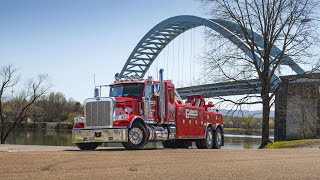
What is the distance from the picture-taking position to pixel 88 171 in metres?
7.89

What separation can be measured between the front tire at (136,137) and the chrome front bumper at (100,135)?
0.86ft

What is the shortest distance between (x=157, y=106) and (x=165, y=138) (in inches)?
48.5

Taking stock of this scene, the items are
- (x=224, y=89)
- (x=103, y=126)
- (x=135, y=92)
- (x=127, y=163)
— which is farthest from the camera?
(x=224, y=89)

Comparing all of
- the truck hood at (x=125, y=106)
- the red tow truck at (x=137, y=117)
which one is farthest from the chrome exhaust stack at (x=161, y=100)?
the truck hood at (x=125, y=106)

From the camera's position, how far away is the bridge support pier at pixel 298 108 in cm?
2775

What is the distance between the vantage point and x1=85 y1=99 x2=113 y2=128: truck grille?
15.2 m

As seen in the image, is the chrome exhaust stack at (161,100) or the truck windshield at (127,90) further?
the chrome exhaust stack at (161,100)

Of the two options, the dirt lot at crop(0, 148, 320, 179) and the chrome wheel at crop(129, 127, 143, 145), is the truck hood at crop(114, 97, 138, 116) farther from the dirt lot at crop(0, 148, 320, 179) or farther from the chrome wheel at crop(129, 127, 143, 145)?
the dirt lot at crop(0, 148, 320, 179)

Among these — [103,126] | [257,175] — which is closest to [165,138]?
[103,126]

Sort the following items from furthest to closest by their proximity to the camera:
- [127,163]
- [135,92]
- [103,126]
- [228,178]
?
1. [135,92]
2. [103,126]
3. [127,163]
4. [228,178]

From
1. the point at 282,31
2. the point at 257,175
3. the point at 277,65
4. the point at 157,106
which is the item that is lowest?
the point at 257,175

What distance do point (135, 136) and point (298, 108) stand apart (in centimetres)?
1956

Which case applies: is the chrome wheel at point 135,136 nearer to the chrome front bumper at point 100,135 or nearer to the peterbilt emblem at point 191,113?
the chrome front bumper at point 100,135

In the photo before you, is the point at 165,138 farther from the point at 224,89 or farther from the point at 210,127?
the point at 224,89
